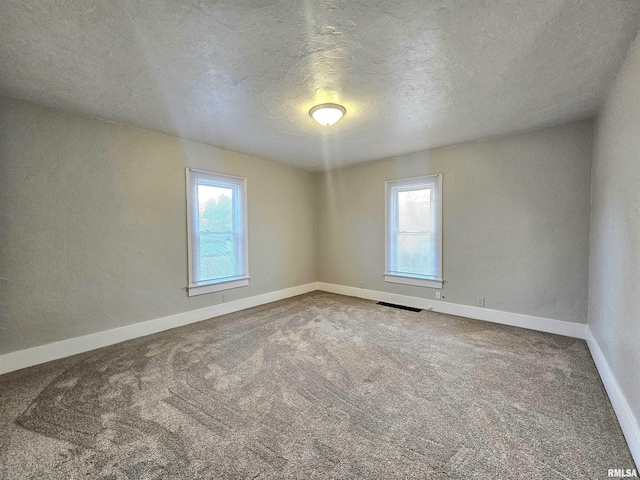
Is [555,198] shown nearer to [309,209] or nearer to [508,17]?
[508,17]

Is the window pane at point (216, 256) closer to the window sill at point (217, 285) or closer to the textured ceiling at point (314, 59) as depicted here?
the window sill at point (217, 285)

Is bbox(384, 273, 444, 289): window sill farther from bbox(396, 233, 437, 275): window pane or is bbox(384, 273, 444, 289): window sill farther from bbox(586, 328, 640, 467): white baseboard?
bbox(586, 328, 640, 467): white baseboard

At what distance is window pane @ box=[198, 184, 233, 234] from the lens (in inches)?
159

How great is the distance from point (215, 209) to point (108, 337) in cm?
203

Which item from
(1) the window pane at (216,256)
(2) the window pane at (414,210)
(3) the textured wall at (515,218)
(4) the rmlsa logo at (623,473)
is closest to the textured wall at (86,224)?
(1) the window pane at (216,256)

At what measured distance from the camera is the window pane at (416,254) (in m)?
4.39

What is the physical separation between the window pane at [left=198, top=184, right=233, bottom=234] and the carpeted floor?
1.62 metres

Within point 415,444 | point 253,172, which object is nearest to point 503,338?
point 415,444

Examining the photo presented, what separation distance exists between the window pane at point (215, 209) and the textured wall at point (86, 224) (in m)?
0.29

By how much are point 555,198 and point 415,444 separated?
3.23 m

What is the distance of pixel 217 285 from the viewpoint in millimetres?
4152

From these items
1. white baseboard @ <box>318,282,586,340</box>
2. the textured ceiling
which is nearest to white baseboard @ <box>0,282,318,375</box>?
white baseboard @ <box>318,282,586,340</box>

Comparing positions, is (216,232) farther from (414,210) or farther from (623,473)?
(623,473)

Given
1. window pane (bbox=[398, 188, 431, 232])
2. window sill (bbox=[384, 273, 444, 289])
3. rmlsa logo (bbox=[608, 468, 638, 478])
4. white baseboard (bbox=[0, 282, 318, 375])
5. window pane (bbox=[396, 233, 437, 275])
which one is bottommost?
rmlsa logo (bbox=[608, 468, 638, 478])
